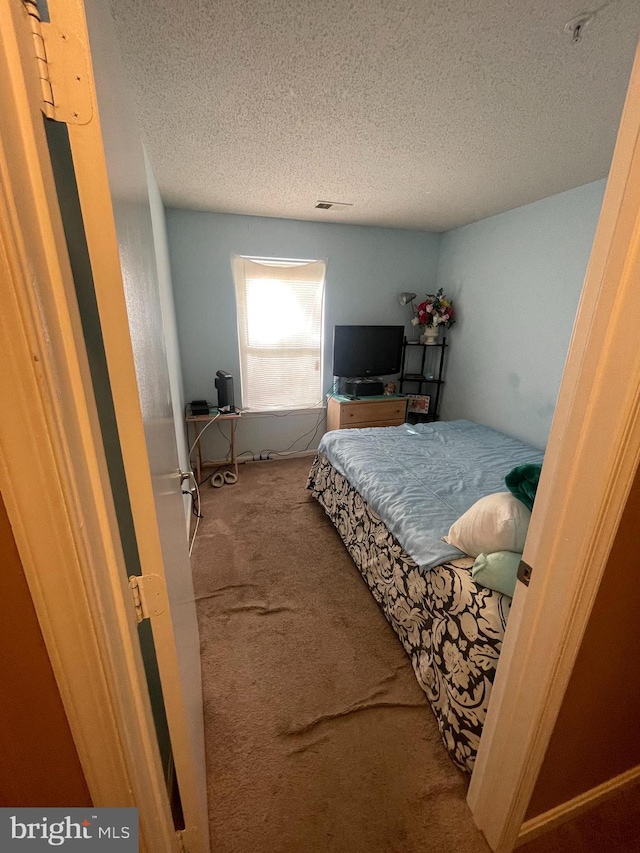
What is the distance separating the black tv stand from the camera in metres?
3.80

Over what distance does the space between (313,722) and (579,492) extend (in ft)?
4.47

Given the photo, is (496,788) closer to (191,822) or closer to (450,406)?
(191,822)

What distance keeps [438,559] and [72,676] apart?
1287mm

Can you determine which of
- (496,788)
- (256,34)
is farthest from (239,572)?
(256,34)

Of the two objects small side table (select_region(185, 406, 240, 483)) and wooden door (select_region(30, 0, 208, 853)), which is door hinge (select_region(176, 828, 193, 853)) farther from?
small side table (select_region(185, 406, 240, 483))

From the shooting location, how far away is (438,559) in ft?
4.78

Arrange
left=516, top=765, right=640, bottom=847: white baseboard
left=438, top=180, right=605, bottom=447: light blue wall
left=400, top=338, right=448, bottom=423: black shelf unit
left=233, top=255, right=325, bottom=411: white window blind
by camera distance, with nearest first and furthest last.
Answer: left=516, top=765, right=640, bottom=847: white baseboard, left=438, top=180, right=605, bottom=447: light blue wall, left=233, top=255, right=325, bottom=411: white window blind, left=400, top=338, right=448, bottom=423: black shelf unit

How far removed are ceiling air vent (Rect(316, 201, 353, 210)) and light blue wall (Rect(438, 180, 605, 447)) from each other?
4.67 ft

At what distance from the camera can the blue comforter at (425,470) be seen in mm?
1688

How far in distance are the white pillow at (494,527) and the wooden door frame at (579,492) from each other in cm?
42

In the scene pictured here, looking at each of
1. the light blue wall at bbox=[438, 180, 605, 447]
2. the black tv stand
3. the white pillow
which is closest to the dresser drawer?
the black tv stand

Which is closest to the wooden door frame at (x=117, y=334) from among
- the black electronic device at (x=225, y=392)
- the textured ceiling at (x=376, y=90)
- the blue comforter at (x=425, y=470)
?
the textured ceiling at (x=376, y=90)

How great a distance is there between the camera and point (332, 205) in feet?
9.71

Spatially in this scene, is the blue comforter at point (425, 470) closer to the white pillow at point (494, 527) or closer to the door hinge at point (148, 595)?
the white pillow at point (494, 527)
